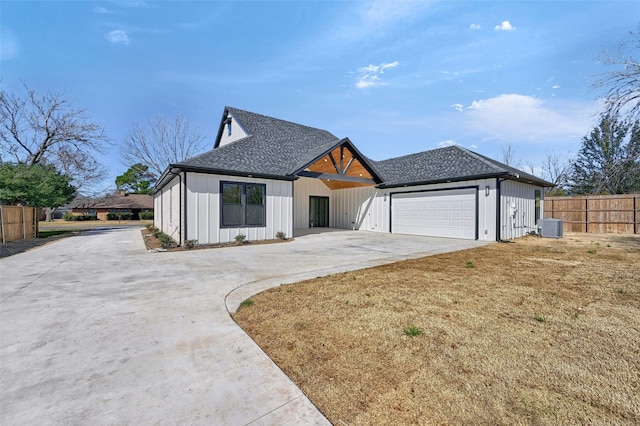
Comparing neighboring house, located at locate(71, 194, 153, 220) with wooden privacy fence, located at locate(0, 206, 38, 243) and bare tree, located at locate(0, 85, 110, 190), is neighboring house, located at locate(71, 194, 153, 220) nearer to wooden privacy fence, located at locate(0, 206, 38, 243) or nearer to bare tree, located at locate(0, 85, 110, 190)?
bare tree, located at locate(0, 85, 110, 190)

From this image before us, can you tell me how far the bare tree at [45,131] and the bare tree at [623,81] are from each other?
98.5 ft

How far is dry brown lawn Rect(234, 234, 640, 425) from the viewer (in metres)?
1.91

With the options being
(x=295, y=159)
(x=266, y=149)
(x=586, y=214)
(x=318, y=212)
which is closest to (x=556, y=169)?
(x=586, y=214)

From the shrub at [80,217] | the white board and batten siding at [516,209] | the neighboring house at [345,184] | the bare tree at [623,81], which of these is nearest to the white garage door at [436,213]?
the neighboring house at [345,184]

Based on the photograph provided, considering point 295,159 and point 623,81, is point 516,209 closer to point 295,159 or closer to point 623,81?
point 623,81

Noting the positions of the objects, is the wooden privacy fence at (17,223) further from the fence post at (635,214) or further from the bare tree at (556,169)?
the bare tree at (556,169)

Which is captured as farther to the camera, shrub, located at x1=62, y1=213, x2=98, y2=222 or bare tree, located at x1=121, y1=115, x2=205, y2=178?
shrub, located at x1=62, y1=213, x2=98, y2=222

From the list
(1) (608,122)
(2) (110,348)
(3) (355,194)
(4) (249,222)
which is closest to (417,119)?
(3) (355,194)

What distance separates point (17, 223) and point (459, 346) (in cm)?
1876

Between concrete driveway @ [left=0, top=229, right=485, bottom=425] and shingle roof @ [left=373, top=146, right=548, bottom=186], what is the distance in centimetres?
995

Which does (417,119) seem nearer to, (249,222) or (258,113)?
(258,113)

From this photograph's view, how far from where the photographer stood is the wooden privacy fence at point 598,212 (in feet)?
46.0

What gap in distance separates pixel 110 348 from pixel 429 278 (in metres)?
5.10

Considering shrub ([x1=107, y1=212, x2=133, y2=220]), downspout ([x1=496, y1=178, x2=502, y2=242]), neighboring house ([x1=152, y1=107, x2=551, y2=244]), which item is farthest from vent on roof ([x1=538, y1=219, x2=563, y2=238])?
shrub ([x1=107, y1=212, x2=133, y2=220])
